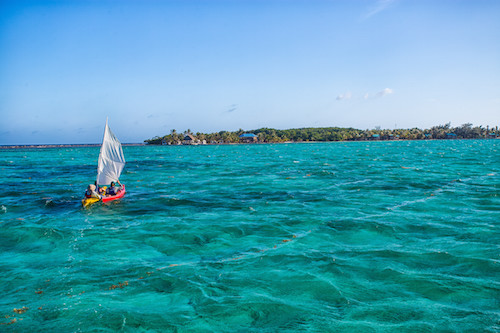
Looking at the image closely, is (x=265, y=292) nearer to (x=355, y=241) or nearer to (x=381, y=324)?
(x=381, y=324)

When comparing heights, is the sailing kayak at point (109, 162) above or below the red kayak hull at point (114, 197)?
above

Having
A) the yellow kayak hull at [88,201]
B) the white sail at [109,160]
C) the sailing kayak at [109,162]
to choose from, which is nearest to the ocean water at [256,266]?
the yellow kayak hull at [88,201]

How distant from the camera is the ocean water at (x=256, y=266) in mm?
10211

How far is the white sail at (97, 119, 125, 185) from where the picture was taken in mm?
29859

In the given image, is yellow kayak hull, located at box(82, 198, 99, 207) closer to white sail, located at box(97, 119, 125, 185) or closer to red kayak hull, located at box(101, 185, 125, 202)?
red kayak hull, located at box(101, 185, 125, 202)

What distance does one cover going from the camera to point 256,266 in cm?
1421

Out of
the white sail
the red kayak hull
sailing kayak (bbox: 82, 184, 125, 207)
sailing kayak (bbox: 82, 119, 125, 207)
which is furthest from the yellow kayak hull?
the white sail

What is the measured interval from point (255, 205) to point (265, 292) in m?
15.1

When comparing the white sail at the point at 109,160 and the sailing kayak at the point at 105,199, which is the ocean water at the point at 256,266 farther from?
the white sail at the point at 109,160

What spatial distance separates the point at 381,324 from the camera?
9766 millimetres

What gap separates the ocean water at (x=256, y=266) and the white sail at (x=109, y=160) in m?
3.40

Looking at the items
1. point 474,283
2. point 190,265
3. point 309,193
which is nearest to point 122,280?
point 190,265

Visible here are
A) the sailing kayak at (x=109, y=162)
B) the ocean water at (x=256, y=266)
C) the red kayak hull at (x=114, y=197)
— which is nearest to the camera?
the ocean water at (x=256, y=266)

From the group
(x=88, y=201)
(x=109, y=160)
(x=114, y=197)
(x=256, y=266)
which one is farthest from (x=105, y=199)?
(x=256, y=266)
